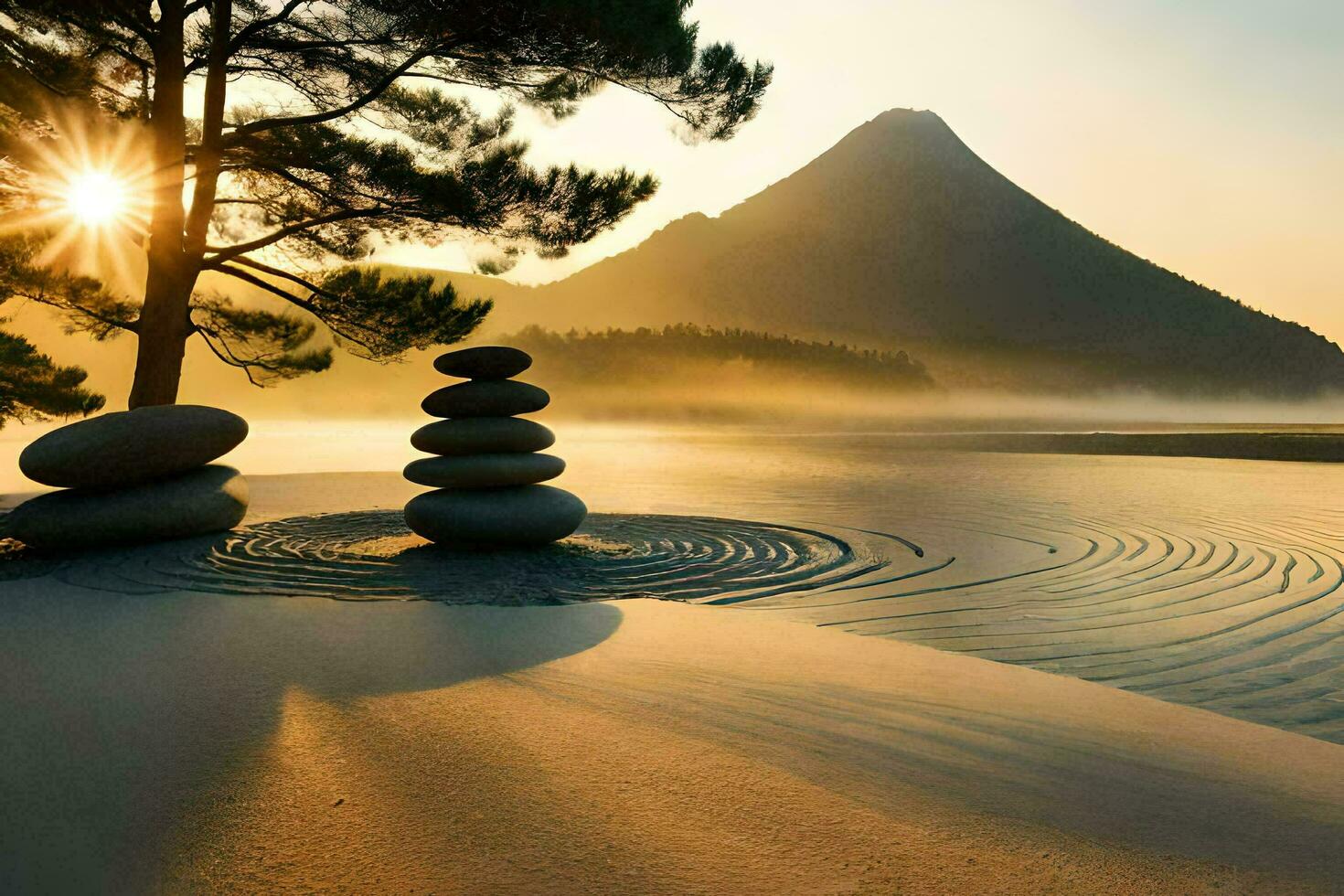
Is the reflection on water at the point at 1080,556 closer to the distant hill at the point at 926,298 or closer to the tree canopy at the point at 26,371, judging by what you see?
the tree canopy at the point at 26,371

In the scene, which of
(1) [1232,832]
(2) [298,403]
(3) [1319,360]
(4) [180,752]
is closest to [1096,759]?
(1) [1232,832]

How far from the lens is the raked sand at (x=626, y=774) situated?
252 cm

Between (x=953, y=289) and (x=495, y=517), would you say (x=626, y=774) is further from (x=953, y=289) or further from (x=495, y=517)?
(x=953, y=289)

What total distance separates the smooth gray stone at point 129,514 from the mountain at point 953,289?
102 meters

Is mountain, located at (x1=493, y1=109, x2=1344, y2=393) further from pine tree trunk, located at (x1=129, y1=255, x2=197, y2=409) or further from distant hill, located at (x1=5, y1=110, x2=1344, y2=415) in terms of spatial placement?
pine tree trunk, located at (x1=129, y1=255, x2=197, y2=409)

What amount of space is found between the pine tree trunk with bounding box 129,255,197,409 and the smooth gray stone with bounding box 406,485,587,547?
4.88 m

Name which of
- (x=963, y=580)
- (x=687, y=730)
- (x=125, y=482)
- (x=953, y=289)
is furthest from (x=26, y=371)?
(x=953, y=289)

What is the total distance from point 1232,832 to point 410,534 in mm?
7534

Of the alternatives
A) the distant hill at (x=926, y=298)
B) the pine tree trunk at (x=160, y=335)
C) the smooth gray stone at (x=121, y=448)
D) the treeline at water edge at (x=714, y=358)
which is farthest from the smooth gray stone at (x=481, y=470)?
the distant hill at (x=926, y=298)

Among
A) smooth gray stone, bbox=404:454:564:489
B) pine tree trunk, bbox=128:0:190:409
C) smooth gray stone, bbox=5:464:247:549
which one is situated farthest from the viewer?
pine tree trunk, bbox=128:0:190:409

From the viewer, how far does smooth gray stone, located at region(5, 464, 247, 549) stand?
8.01m

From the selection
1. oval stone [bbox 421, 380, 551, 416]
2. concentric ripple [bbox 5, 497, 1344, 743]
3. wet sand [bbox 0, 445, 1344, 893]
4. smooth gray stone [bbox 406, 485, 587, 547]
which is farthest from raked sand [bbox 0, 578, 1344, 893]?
oval stone [bbox 421, 380, 551, 416]

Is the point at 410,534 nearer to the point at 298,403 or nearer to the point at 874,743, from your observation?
the point at 874,743

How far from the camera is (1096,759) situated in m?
3.32
